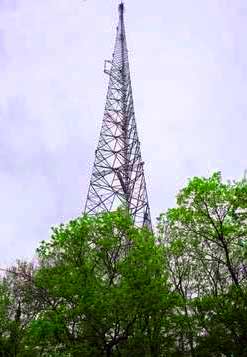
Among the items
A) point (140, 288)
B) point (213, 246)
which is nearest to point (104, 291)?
point (140, 288)

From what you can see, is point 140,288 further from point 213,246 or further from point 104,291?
point 213,246

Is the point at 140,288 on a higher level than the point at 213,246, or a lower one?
lower

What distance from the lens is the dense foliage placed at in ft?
79.7

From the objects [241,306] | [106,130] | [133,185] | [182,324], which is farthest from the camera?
[106,130]

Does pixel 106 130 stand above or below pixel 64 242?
above

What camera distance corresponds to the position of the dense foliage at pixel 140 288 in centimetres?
2428

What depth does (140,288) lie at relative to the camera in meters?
24.7

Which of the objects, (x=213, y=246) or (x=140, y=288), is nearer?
(x=140, y=288)

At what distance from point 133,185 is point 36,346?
14.0m

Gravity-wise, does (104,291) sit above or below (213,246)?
below

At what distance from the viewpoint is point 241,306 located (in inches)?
933

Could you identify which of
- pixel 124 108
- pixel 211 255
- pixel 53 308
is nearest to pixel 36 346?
pixel 53 308

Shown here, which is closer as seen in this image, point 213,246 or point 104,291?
point 104,291

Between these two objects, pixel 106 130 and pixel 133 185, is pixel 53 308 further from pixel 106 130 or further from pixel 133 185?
pixel 106 130
